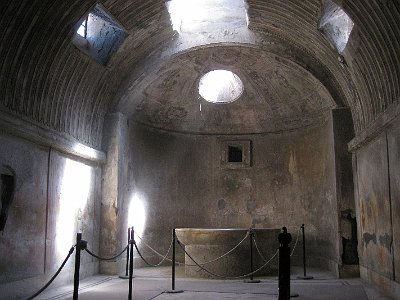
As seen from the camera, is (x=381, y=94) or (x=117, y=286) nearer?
(x=381, y=94)

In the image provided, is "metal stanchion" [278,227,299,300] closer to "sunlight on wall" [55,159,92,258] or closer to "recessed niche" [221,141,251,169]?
"sunlight on wall" [55,159,92,258]

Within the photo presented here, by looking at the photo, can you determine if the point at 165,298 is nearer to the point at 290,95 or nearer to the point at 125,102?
the point at 125,102

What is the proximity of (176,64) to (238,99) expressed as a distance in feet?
9.11

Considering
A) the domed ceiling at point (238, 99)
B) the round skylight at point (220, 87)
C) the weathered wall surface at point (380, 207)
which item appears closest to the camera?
the weathered wall surface at point (380, 207)

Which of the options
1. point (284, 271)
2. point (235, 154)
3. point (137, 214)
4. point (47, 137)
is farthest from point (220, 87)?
point (284, 271)

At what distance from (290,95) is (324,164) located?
237cm

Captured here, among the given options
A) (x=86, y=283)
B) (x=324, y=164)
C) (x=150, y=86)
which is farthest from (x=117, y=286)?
(x=324, y=164)

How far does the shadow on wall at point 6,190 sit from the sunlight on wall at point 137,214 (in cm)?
552

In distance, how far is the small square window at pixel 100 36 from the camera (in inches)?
437

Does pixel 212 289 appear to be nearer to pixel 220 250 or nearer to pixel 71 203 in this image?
pixel 220 250

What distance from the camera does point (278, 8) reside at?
1055 cm

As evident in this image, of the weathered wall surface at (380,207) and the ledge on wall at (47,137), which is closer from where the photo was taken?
the ledge on wall at (47,137)

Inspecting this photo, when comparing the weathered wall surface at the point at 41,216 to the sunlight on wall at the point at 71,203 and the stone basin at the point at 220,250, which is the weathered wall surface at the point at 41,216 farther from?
the stone basin at the point at 220,250

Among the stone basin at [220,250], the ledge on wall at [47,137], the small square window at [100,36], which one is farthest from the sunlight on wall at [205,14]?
the stone basin at [220,250]
